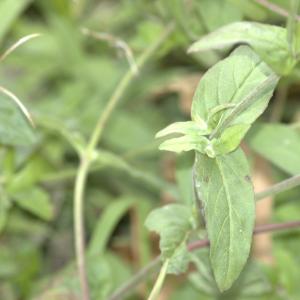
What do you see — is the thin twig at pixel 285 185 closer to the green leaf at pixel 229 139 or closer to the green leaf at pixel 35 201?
the green leaf at pixel 229 139

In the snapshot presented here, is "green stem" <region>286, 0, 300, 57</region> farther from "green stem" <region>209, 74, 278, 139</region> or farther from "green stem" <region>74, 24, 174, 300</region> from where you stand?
"green stem" <region>74, 24, 174, 300</region>

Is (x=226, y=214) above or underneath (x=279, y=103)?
above

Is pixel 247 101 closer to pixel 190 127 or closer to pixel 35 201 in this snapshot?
pixel 190 127

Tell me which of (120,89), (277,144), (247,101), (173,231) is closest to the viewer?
(247,101)

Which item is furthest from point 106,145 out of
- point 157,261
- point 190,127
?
point 190,127

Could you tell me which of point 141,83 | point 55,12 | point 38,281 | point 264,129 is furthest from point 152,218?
point 55,12

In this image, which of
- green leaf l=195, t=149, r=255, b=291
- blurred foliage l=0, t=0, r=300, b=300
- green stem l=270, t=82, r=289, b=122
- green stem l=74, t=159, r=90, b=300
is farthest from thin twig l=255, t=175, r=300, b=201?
green stem l=270, t=82, r=289, b=122

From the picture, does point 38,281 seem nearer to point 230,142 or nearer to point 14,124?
point 14,124

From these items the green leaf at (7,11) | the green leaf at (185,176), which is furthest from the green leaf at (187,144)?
the green leaf at (7,11)
